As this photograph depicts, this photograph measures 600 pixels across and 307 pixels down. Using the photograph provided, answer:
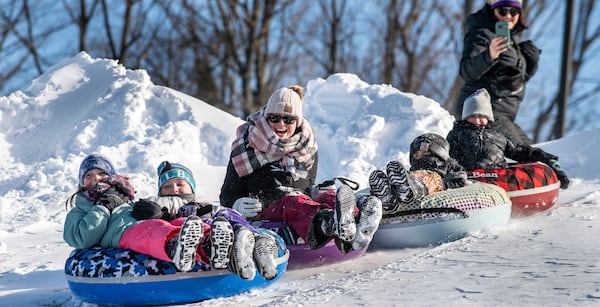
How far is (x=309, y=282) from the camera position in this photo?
3877mm

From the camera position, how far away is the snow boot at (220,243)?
129 inches

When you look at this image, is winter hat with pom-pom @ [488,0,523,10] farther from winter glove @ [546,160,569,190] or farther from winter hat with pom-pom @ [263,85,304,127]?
winter hat with pom-pom @ [263,85,304,127]

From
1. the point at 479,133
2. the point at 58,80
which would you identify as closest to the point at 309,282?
the point at 479,133

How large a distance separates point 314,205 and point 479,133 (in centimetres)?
207

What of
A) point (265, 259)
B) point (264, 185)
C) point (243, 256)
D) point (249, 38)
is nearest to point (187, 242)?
point (243, 256)

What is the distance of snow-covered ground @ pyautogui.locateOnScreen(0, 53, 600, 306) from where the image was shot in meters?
3.42

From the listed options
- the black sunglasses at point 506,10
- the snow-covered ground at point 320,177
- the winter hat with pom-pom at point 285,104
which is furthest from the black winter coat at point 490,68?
the winter hat with pom-pom at point 285,104

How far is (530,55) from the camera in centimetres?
693

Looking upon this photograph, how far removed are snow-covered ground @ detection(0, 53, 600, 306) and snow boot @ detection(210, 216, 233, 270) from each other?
307mm

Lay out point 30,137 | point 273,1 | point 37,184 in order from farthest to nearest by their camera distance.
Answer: point 273,1 → point 30,137 → point 37,184

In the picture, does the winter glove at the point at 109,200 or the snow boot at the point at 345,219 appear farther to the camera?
the winter glove at the point at 109,200

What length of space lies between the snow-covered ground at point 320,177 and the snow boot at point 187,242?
1.08 ft

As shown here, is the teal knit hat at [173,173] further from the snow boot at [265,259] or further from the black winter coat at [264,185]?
the snow boot at [265,259]

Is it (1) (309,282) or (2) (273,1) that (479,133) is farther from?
(2) (273,1)
